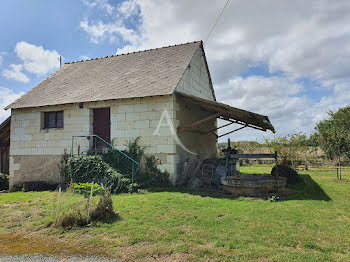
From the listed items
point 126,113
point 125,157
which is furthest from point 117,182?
point 126,113

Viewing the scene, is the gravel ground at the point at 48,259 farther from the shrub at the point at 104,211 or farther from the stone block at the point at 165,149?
the stone block at the point at 165,149

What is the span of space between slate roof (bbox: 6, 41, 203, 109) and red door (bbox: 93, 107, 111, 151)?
859 mm

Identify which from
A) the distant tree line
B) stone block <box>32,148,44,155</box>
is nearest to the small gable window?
stone block <box>32,148,44,155</box>

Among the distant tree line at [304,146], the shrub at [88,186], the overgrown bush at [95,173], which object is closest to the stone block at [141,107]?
the overgrown bush at [95,173]

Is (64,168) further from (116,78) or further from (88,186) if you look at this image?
(88,186)

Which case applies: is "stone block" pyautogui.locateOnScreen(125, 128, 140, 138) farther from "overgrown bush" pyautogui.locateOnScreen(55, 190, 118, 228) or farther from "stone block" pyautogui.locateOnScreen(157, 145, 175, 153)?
"overgrown bush" pyautogui.locateOnScreen(55, 190, 118, 228)

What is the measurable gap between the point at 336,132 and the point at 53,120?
16.9 meters

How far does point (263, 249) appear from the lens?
142 inches

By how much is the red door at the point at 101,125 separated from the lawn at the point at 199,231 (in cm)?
392

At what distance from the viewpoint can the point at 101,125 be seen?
34.9ft

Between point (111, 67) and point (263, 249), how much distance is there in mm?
11309

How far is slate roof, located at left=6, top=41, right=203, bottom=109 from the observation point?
32.2ft

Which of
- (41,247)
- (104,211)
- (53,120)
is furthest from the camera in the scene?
(53,120)

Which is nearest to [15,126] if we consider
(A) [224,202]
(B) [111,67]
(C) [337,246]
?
(B) [111,67]
